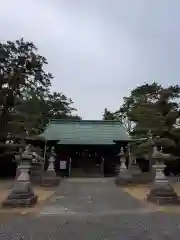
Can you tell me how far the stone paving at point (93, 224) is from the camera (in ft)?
20.9

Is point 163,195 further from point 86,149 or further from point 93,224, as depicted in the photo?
point 86,149

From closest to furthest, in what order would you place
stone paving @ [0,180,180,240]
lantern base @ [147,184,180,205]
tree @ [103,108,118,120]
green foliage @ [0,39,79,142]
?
stone paving @ [0,180,180,240], lantern base @ [147,184,180,205], green foliage @ [0,39,79,142], tree @ [103,108,118,120]

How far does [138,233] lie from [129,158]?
1995 cm

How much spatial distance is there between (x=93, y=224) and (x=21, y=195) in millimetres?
4263

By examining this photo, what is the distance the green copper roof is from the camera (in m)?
30.8

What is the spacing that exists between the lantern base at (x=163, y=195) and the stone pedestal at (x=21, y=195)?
4.54m

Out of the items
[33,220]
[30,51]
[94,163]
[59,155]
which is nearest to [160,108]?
[94,163]

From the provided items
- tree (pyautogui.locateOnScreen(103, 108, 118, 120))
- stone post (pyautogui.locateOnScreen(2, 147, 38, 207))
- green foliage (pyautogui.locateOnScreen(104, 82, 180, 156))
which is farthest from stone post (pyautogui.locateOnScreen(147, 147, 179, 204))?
tree (pyautogui.locateOnScreen(103, 108, 118, 120))

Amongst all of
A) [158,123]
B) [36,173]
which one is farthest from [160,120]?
[36,173]

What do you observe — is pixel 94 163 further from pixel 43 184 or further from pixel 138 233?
pixel 138 233

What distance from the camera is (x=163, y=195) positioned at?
11648mm

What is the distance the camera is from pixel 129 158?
2633 cm

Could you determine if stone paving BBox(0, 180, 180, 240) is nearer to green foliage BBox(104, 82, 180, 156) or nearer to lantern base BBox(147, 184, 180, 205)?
lantern base BBox(147, 184, 180, 205)

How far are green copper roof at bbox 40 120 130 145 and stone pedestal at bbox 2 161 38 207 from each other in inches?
717
